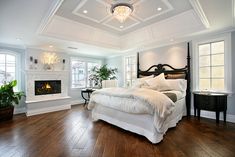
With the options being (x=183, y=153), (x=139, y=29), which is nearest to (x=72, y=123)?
(x=183, y=153)

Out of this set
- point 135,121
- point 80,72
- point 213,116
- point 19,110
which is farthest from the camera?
point 80,72

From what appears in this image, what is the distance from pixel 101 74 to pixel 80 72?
46.5 inches

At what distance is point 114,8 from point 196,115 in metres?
3.93

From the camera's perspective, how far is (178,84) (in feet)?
13.3

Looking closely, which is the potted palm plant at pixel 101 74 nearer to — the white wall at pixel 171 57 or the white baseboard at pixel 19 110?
the white wall at pixel 171 57

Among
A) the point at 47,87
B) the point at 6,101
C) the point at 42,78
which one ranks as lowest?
the point at 6,101

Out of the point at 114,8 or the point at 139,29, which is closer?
the point at 114,8

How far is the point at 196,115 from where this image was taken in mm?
4133

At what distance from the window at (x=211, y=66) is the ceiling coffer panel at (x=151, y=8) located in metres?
1.83

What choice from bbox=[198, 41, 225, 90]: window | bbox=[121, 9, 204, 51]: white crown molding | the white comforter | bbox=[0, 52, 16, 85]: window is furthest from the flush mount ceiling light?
bbox=[0, 52, 16, 85]: window

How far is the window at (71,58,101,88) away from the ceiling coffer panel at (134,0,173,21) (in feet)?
13.3

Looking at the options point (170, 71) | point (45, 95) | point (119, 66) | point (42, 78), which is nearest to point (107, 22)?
point (170, 71)

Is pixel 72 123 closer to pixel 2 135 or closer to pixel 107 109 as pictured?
pixel 107 109

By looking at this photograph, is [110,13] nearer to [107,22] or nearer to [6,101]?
[107,22]
